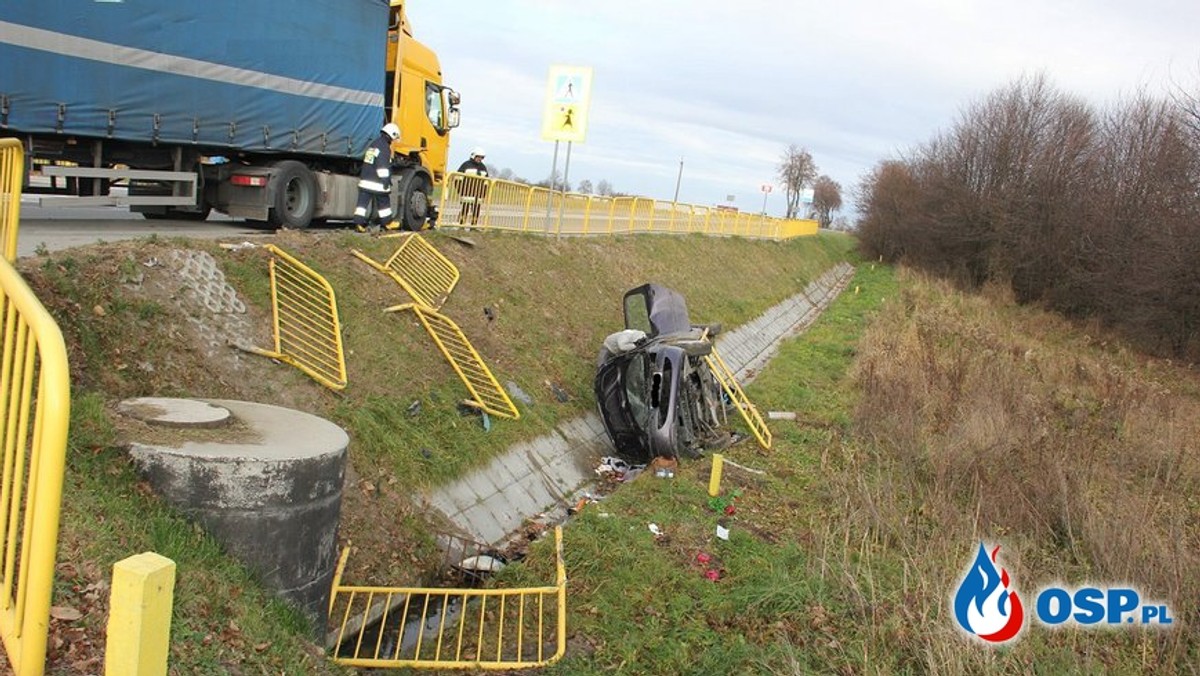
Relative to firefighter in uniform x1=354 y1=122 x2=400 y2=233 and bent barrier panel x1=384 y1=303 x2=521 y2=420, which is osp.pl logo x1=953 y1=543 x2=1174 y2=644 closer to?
bent barrier panel x1=384 y1=303 x2=521 y2=420

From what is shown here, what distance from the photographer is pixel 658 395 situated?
898 cm

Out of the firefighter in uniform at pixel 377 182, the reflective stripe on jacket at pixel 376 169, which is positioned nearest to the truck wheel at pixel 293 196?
the firefighter in uniform at pixel 377 182

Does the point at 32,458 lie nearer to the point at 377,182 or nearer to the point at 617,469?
the point at 617,469

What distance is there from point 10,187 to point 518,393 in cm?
515

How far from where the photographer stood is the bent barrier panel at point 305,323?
6.66 meters

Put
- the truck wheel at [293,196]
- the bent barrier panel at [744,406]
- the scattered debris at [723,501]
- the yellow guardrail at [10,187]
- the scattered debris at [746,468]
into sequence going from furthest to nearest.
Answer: the truck wheel at [293,196] < the bent barrier panel at [744,406] < the scattered debris at [746,468] < the scattered debris at [723,501] < the yellow guardrail at [10,187]

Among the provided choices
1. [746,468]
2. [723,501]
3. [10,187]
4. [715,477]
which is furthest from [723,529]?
[10,187]

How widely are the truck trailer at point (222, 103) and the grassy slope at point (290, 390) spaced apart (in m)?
3.11

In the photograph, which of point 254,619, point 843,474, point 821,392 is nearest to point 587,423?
point 843,474

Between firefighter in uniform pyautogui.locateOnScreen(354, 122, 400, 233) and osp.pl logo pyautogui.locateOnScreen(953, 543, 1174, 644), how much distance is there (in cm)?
877

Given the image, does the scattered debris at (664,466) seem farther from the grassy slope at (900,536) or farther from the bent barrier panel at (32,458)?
the bent barrier panel at (32,458)

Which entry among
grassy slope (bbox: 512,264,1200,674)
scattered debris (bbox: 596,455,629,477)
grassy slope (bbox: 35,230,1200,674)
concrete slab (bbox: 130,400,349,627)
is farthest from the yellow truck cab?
concrete slab (bbox: 130,400,349,627)

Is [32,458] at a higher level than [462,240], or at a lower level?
lower

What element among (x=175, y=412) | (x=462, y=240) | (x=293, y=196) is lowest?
(x=175, y=412)
